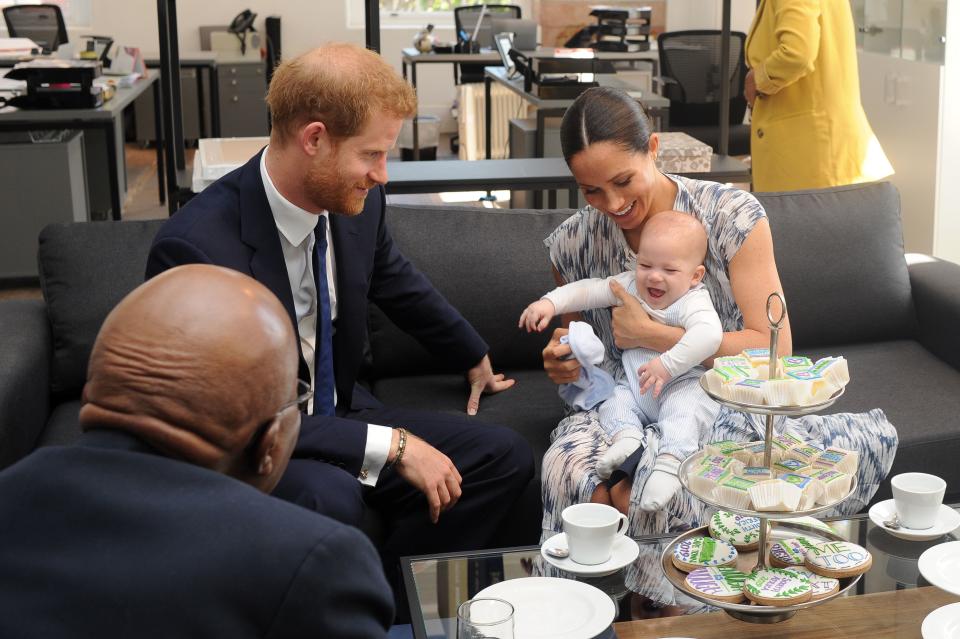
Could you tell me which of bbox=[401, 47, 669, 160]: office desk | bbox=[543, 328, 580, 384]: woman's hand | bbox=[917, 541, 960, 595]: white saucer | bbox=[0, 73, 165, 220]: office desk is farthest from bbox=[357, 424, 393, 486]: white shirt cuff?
bbox=[401, 47, 669, 160]: office desk

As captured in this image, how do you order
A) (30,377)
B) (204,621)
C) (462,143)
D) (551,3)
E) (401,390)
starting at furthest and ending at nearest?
(551,3) → (462,143) → (401,390) → (30,377) → (204,621)

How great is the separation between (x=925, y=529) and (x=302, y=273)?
48.6 inches


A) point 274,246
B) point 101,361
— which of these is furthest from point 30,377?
point 101,361

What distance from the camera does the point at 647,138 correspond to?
2.24m

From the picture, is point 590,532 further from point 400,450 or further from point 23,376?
point 23,376

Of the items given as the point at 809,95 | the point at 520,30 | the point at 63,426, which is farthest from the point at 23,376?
the point at 520,30

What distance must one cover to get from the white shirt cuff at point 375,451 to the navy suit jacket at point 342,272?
14mm

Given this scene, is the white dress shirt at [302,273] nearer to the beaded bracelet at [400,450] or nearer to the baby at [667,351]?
the beaded bracelet at [400,450]

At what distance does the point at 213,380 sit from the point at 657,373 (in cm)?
128

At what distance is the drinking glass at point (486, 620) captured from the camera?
1.41m

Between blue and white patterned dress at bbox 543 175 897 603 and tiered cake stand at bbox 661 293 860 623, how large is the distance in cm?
27

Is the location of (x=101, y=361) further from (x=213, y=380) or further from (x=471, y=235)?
(x=471, y=235)

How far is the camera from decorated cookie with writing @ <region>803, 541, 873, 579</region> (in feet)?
5.46

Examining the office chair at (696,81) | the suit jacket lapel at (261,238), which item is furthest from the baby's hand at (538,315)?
the office chair at (696,81)
